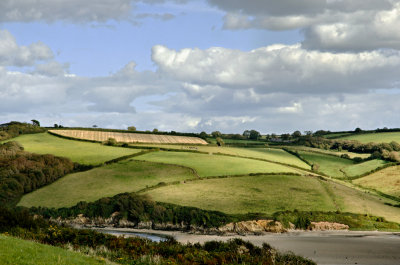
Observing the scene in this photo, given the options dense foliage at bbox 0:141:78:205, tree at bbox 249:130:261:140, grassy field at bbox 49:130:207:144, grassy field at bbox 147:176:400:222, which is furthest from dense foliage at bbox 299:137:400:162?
dense foliage at bbox 0:141:78:205

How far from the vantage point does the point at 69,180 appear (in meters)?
83.1

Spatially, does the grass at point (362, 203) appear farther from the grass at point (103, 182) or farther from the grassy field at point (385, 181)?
the grass at point (103, 182)

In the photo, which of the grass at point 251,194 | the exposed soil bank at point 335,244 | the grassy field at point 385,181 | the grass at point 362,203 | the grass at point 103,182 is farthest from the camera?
A: the grassy field at point 385,181

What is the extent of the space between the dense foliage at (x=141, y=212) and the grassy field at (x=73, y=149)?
25.8 metres

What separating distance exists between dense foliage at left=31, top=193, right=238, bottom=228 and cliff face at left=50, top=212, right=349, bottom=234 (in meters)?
0.52

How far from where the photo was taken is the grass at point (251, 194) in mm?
67375

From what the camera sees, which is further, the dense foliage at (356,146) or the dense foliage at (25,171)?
the dense foliage at (356,146)

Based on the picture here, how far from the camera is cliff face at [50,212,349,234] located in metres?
60.3

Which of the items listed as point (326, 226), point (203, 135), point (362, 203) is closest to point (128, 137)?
point (203, 135)

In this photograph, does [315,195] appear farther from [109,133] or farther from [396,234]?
[109,133]

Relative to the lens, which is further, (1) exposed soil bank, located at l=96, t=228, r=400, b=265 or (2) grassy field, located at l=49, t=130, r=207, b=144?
(2) grassy field, located at l=49, t=130, r=207, b=144

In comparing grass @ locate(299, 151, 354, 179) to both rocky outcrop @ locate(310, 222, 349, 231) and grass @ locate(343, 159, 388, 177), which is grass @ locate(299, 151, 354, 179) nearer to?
grass @ locate(343, 159, 388, 177)

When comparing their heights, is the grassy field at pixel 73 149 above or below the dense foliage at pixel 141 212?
above

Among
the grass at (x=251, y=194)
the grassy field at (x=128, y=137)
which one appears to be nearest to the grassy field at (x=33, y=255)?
the grass at (x=251, y=194)
